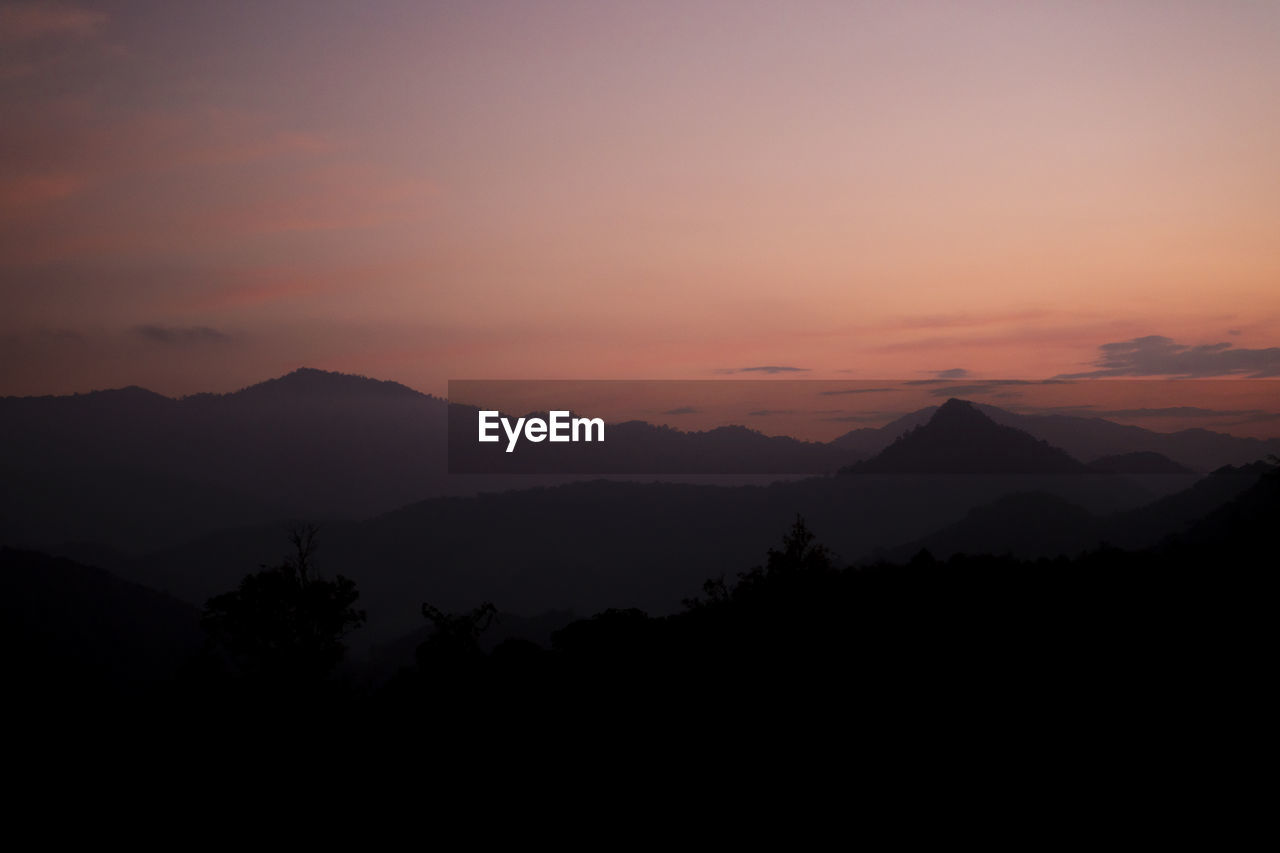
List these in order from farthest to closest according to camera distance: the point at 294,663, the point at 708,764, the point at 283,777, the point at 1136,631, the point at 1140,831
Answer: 1. the point at 294,663
2. the point at 283,777
3. the point at 1136,631
4. the point at 708,764
5. the point at 1140,831

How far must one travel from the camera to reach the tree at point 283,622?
57.6 meters

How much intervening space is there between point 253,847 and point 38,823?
2103cm

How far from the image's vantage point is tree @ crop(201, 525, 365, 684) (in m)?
57.6

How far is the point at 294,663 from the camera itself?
2276 inches

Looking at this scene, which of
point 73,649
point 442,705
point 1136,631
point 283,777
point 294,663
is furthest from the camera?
point 73,649

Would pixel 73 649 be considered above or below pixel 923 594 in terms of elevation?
below

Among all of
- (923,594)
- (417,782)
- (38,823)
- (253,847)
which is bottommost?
(38,823)

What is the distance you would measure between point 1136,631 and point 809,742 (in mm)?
14638

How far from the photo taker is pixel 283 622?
5859cm

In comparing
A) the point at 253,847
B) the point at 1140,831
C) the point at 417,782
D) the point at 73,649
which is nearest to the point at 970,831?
the point at 1140,831

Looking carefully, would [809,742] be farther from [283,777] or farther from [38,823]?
[38,823]

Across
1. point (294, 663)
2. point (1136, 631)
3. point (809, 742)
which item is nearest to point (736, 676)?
point (809, 742)

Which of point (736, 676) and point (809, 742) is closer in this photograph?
point (809, 742)

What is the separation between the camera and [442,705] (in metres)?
46.2
